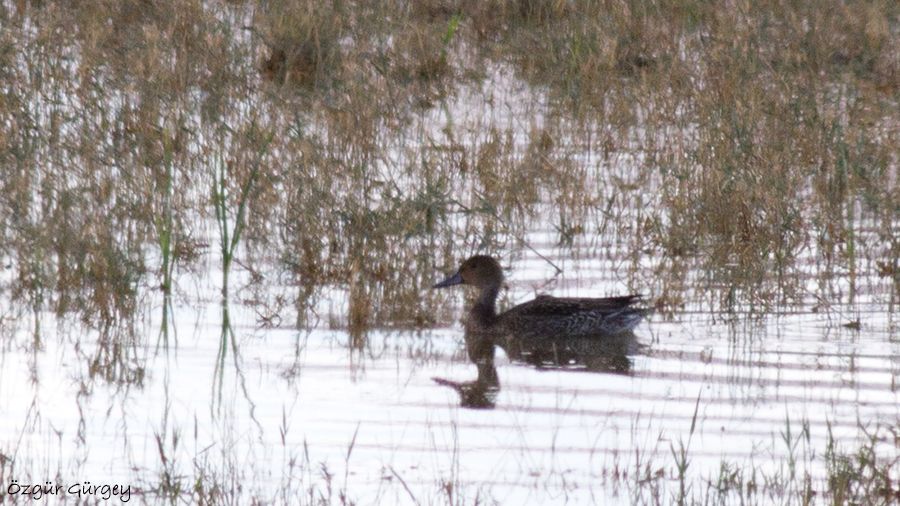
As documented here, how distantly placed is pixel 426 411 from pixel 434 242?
3.10 m

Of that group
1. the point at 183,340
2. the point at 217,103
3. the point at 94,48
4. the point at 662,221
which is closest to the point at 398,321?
the point at 183,340

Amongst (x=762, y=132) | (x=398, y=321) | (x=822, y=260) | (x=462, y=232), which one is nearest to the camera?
(x=398, y=321)

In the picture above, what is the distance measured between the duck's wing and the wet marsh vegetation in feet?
0.67

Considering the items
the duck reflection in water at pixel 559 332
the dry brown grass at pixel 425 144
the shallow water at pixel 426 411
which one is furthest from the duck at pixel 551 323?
the dry brown grass at pixel 425 144

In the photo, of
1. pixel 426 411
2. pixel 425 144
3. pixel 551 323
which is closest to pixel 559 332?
pixel 551 323

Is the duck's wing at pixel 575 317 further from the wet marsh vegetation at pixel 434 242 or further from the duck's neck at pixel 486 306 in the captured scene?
the wet marsh vegetation at pixel 434 242

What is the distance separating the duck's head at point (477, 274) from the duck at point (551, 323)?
0.17 metres

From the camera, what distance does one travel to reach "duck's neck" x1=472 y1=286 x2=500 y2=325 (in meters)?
9.12

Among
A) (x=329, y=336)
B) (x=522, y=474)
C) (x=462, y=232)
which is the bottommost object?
(x=522, y=474)

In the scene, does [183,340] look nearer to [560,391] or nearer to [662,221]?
[560,391]

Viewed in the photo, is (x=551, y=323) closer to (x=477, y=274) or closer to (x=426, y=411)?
(x=477, y=274)

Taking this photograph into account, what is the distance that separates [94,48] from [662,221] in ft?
14.3

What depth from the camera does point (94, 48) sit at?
12594 mm

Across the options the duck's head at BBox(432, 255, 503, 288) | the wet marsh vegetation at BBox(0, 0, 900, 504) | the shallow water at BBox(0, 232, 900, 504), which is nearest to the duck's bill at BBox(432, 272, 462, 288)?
the duck's head at BBox(432, 255, 503, 288)
